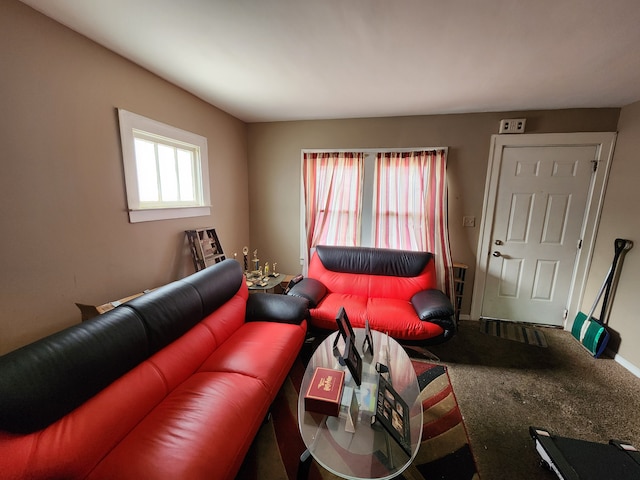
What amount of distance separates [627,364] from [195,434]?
3399mm

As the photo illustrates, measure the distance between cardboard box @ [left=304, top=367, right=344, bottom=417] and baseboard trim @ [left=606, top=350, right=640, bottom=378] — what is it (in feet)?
8.73

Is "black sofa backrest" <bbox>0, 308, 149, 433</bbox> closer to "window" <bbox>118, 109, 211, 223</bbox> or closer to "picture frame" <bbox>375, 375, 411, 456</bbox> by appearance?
"window" <bbox>118, 109, 211, 223</bbox>

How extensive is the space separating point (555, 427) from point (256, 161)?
3723 millimetres

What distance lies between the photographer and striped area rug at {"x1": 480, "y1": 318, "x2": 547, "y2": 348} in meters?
2.57

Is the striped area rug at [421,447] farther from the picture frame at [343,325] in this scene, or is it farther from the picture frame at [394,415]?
the picture frame at [343,325]

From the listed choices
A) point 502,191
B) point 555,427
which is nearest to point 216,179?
point 502,191

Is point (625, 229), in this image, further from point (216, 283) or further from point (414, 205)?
point (216, 283)

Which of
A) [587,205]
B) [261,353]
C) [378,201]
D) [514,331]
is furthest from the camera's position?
[378,201]

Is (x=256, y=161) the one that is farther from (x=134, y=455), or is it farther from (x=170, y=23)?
(x=134, y=455)

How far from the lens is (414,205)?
2916mm

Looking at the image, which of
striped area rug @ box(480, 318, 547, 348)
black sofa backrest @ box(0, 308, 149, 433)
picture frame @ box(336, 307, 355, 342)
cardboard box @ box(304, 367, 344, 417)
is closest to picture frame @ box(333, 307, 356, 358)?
picture frame @ box(336, 307, 355, 342)

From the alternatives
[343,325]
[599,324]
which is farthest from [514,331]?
[343,325]

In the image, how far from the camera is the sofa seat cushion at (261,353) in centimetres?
150

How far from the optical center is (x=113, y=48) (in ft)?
5.31
